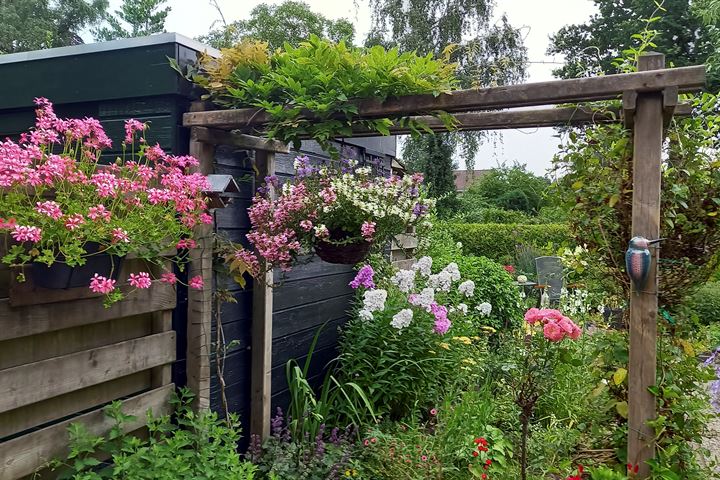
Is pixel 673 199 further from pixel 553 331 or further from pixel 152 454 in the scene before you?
pixel 152 454

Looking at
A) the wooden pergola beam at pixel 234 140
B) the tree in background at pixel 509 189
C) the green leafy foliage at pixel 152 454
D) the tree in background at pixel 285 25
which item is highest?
the tree in background at pixel 285 25

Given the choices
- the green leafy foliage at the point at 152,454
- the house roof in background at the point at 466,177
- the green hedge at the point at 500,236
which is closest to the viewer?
the green leafy foliage at the point at 152,454

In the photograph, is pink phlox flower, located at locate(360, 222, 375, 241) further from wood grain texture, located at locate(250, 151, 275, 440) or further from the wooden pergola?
wood grain texture, located at locate(250, 151, 275, 440)

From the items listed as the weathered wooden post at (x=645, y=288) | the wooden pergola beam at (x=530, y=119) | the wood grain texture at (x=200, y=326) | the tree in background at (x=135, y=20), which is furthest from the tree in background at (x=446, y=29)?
the wood grain texture at (x=200, y=326)

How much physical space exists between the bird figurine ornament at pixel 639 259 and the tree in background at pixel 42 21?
1791 cm

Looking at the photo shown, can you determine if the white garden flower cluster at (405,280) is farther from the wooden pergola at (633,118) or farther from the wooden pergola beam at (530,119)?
the wooden pergola at (633,118)

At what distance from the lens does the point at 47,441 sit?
74.5 inches

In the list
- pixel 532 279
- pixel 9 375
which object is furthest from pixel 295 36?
pixel 9 375

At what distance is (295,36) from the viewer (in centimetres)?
2127

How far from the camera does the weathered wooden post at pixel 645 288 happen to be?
2.35m

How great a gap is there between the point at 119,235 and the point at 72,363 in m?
0.59

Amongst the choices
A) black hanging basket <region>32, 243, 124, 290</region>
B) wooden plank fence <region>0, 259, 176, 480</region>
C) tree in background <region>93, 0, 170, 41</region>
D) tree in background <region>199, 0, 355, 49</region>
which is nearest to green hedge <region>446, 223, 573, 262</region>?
wooden plank fence <region>0, 259, 176, 480</region>

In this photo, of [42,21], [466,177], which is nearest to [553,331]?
[466,177]

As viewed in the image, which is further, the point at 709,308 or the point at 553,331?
the point at 709,308
